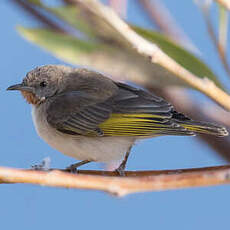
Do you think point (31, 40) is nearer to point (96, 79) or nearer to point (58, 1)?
point (58, 1)

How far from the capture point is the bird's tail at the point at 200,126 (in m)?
1.80

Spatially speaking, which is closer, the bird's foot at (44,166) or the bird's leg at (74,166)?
the bird's foot at (44,166)

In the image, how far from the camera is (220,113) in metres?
2.20

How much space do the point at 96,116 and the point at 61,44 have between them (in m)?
0.35

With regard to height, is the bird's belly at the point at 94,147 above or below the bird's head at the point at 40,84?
below

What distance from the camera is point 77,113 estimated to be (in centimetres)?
227

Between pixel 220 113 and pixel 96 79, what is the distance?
60 centimetres

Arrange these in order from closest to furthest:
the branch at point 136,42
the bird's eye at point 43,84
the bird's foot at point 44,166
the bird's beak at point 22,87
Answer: the branch at point 136,42, the bird's foot at point 44,166, the bird's beak at point 22,87, the bird's eye at point 43,84

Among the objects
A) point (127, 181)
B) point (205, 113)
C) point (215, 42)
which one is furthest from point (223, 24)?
point (127, 181)

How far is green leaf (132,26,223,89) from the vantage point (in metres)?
1.96

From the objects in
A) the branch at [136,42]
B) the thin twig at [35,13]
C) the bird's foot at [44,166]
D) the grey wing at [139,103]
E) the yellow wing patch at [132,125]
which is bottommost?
the bird's foot at [44,166]

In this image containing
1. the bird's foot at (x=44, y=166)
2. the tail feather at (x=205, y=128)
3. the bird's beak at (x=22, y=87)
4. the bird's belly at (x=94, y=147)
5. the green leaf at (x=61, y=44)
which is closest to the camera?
the bird's foot at (x=44, y=166)

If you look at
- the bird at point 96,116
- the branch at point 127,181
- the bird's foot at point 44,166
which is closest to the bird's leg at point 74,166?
the bird at point 96,116

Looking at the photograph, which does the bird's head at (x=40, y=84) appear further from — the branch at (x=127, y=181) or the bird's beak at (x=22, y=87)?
the branch at (x=127, y=181)
